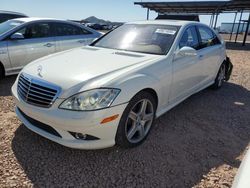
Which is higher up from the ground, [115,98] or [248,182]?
[115,98]

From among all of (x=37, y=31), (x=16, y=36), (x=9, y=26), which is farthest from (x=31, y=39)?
(x=9, y=26)

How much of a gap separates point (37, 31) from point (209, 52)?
3907mm

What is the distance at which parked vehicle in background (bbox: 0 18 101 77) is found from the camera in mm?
5039

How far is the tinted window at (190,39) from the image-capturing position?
3.68 m

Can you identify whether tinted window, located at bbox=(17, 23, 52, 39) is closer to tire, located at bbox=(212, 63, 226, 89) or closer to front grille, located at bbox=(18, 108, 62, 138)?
front grille, located at bbox=(18, 108, 62, 138)

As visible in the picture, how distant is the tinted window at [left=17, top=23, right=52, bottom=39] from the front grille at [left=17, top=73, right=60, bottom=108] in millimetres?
2967

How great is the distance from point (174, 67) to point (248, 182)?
1756 mm

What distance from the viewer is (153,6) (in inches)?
804

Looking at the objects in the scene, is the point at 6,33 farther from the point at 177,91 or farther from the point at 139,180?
the point at 139,180


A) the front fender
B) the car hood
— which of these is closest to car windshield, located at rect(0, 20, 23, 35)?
the car hood

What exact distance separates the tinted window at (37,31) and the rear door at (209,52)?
11.7 ft

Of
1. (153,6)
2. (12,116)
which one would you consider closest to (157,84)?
(12,116)

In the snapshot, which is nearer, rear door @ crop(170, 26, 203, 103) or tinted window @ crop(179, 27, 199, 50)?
rear door @ crop(170, 26, 203, 103)

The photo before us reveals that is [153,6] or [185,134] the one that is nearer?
[185,134]
